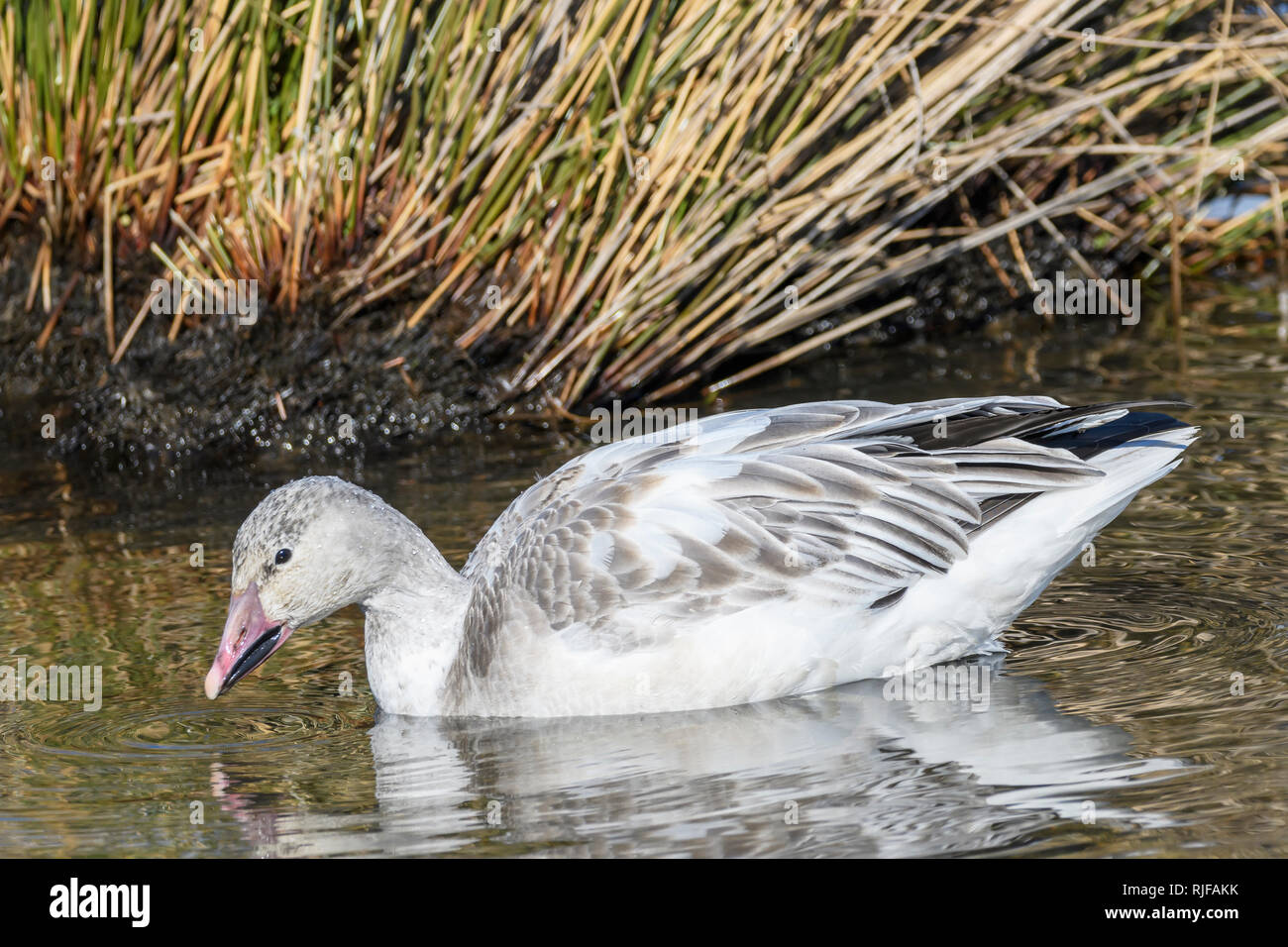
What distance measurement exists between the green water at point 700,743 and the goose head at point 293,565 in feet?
0.84

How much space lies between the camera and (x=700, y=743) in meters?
4.81

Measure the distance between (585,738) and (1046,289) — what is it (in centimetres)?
592

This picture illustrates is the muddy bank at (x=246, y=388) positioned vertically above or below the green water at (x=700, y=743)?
above

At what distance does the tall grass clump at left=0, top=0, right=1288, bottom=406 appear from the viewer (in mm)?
7590

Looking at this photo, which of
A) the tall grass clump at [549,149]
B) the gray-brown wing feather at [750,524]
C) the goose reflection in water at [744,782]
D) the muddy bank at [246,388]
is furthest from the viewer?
the muddy bank at [246,388]

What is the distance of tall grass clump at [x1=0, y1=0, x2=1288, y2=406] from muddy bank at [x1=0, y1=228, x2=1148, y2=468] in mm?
91

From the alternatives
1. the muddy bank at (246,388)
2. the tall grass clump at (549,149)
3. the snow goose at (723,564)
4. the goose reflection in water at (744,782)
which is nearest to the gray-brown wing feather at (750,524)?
the snow goose at (723,564)

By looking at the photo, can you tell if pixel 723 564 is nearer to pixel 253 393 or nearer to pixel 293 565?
pixel 293 565

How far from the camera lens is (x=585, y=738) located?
16.1 feet

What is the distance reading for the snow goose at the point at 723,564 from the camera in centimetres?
495

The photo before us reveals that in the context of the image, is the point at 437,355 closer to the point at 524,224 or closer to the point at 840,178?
the point at 524,224

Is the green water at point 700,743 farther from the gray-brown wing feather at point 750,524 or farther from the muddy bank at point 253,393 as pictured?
the muddy bank at point 253,393

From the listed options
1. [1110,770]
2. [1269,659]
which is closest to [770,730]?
[1110,770]

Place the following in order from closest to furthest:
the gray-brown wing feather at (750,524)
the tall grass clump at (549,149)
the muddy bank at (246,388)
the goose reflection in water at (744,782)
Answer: the goose reflection in water at (744,782)
the gray-brown wing feather at (750,524)
the tall grass clump at (549,149)
the muddy bank at (246,388)
